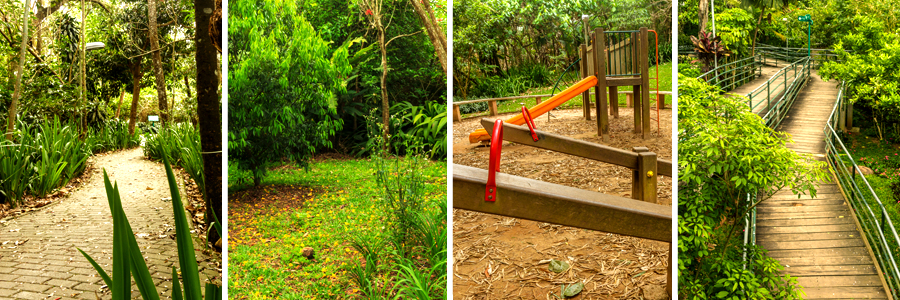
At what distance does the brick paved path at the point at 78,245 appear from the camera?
2082mm

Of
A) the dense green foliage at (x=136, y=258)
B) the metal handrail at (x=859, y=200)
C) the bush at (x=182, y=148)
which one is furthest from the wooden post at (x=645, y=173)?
the metal handrail at (x=859, y=200)

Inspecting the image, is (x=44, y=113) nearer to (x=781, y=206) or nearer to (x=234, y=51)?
(x=234, y=51)

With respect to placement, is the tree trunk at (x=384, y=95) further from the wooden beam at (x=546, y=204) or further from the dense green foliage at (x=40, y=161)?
the dense green foliage at (x=40, y=161)

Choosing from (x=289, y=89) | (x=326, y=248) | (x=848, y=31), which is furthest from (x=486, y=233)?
(x=848, y=31)

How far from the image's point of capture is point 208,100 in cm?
199

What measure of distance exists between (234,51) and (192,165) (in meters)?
2.67

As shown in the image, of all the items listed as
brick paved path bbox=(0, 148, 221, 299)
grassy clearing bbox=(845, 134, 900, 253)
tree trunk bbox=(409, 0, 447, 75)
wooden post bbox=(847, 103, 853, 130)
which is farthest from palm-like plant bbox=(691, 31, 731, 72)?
wooden post bbox=(847, 103, 853, 130)

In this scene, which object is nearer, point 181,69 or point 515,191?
point 515,191

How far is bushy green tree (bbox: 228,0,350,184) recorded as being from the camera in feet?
3.76

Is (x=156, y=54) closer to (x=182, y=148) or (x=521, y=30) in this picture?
(x=182, y=148)

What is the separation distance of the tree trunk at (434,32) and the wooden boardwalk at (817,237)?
7361mm

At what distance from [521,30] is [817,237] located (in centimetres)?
867

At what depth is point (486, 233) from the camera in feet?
3.67

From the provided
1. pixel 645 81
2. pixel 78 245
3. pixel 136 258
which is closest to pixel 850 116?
pixel 645 81
